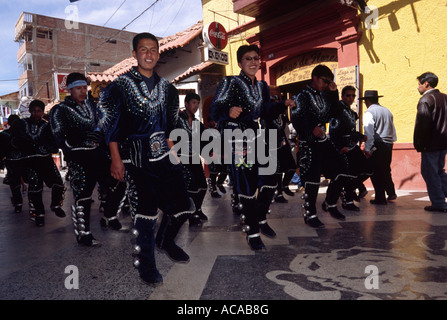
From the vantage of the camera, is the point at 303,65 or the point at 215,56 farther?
the point at 215,56

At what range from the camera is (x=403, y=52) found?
23.2 ft

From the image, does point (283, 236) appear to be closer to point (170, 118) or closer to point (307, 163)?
point (307, 163)

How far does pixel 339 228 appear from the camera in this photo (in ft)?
13.4

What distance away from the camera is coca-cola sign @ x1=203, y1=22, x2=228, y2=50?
10.1m

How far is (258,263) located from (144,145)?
1451mm

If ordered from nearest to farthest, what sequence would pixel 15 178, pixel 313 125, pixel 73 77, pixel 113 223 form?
pixel 73 77
pixel 313 125
pixel 113 223
pixel 15 178

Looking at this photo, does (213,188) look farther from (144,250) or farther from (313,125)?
(144,250)

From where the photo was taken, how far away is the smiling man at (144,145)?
8.57 feet

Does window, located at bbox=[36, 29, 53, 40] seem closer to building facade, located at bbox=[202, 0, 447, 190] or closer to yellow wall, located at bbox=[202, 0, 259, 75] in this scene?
yellow wall, located at bbox=[202, 0, 259, 75]

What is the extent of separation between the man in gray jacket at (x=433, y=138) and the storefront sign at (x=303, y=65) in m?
4.06

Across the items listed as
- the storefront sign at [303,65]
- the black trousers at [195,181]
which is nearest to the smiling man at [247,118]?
the black trousers at [195,181]

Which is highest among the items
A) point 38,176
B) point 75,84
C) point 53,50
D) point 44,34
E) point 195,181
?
point 44,34

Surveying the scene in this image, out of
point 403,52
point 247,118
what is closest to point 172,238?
point 247,118

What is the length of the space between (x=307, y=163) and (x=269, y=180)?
31.9 inches
